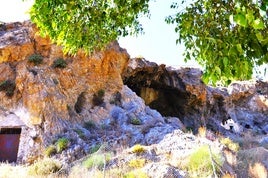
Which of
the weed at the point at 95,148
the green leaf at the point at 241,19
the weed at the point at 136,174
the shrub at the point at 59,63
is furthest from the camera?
the shrub at the point at 59,63

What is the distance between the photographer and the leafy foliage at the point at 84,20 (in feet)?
21.9

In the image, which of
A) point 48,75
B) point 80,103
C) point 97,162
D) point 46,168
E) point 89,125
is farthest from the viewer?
point 80,103

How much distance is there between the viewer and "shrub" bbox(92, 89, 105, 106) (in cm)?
2250

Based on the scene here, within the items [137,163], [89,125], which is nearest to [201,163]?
[137,163]

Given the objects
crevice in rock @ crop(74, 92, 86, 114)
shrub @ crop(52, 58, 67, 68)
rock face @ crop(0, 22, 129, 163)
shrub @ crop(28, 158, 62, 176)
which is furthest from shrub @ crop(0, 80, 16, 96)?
shrub @ crop(28, 158, 62, 176)

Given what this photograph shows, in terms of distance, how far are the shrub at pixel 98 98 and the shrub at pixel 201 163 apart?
35.4 ft

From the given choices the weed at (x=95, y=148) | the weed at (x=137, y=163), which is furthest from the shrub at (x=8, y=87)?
the weed at (x=137, y=163)

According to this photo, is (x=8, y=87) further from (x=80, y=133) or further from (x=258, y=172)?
(x=258, y=172)

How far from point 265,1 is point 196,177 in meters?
8.56

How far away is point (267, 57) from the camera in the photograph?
424cm

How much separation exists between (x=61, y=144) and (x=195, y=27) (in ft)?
42.5

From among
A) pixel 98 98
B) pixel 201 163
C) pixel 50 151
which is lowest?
pixel 50 151

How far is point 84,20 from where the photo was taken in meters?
7.35

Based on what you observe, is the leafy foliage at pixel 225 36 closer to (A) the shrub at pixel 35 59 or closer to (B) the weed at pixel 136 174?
(B) the weed at pixel 136 174
